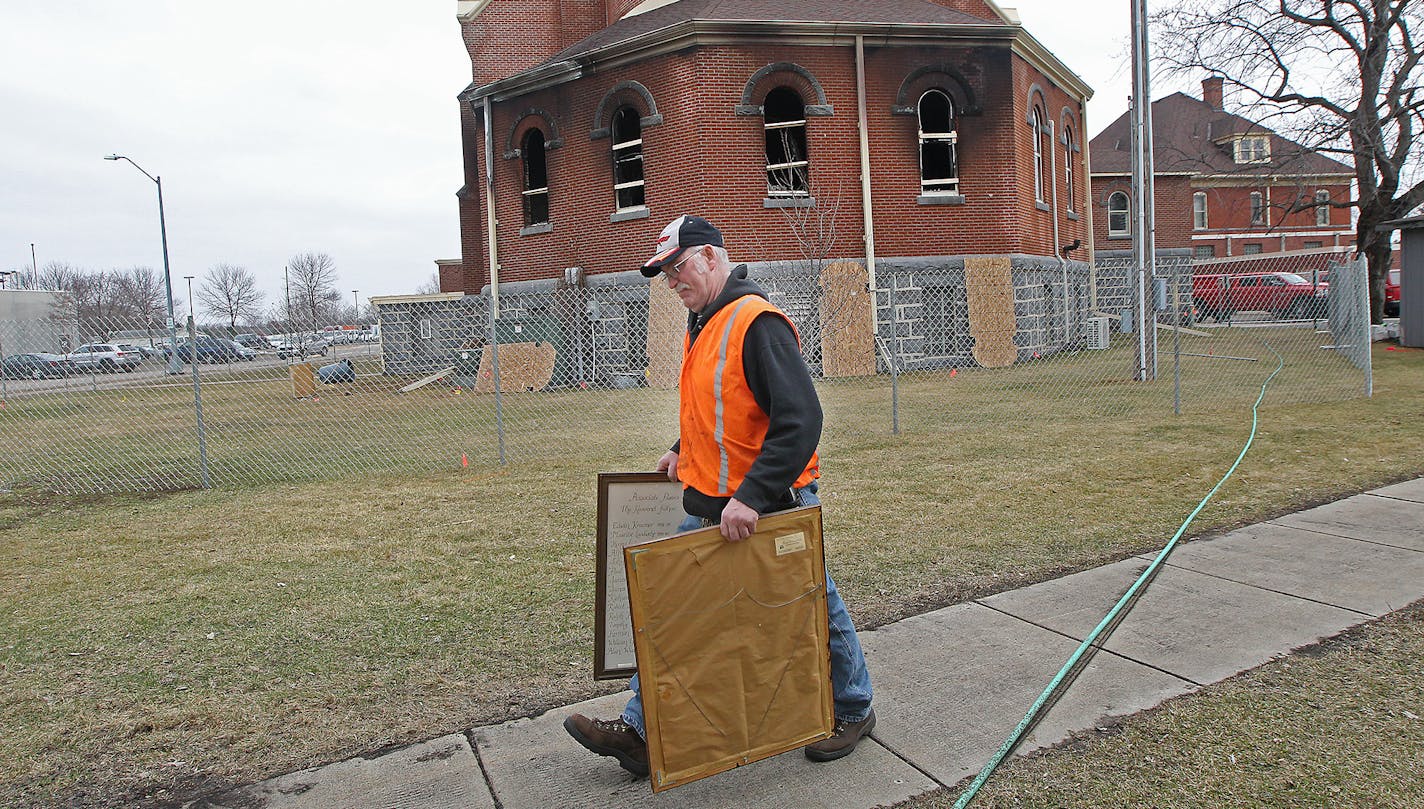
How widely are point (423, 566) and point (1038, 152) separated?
73.3 ft

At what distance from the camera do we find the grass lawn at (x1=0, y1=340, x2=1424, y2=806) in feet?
12.8

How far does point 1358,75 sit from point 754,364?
2912cm

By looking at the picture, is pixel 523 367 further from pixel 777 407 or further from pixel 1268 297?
pixel 777 407

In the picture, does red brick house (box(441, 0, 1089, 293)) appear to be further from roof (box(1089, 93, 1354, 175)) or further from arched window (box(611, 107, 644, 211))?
roof (box(1089, 93, 1354, 175))

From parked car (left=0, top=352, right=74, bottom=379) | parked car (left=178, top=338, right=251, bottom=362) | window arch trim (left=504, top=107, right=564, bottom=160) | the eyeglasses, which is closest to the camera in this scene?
the eyeglasses

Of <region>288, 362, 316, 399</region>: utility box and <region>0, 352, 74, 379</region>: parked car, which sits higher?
<region>0, 352, 74, 379</region>: parked car

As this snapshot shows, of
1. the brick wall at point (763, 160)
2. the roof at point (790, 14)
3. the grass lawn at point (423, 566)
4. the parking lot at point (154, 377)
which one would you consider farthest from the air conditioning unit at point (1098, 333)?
the parking lot at point (154, 377)

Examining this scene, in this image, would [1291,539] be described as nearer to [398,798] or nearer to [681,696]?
[681,696]

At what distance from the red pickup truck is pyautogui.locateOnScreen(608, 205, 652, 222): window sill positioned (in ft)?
37.2

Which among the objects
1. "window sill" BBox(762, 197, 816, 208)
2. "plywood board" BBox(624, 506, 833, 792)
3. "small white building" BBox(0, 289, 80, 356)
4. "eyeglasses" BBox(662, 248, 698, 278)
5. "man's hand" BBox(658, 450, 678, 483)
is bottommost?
"plywood board" BBox(624, 506, 833, 792)

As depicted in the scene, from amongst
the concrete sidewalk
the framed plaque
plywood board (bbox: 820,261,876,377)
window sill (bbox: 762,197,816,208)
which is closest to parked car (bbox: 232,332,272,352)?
the concrete sidewalk

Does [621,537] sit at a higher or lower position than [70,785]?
higher

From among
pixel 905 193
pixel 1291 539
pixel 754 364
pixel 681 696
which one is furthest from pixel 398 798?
pixel 905 193

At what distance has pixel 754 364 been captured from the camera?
10.0 feet
